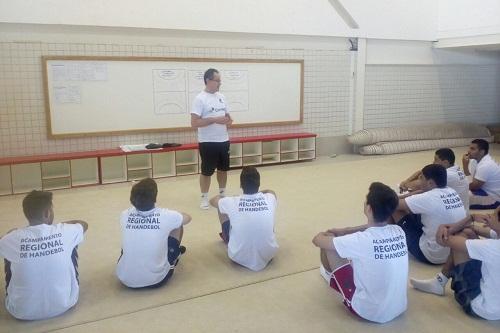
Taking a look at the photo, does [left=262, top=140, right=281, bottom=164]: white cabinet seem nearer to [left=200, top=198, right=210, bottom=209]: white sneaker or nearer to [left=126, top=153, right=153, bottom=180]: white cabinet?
[left=126, top=153, right=153, bottom=180]: white cabinet

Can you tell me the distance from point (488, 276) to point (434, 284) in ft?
1.72

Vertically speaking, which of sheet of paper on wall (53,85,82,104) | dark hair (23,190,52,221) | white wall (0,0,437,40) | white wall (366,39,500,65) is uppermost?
white wall (0,0,437,40)

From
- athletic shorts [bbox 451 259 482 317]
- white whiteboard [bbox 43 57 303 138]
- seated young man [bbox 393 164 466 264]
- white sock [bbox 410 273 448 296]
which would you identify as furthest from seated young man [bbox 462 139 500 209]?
Answer: white whiteboard [bbox 43 57 303 138]

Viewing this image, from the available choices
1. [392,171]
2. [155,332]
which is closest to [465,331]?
[155,332]

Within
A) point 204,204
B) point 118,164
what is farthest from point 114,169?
point 204,204

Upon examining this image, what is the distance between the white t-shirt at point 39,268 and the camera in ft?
8.65

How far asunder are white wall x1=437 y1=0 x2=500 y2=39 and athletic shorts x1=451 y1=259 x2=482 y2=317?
21.9ft

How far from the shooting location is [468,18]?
28.2ft

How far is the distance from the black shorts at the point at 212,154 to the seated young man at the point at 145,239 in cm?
188

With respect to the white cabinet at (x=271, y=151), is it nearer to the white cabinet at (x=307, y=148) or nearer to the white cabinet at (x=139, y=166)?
the white cabinet at (x=307, y=148)

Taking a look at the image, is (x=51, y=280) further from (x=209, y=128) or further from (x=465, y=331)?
(x=209, y=128)

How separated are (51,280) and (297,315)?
1409mm

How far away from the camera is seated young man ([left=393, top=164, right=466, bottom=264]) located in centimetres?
329

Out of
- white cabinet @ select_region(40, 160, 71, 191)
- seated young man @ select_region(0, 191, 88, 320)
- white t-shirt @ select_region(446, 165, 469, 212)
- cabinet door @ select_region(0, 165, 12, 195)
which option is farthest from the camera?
white cabinet @ select_region(40, 160, 71, 191)
